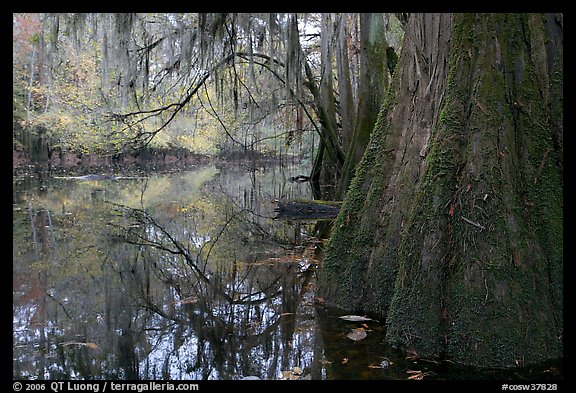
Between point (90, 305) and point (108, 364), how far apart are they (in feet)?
4.77

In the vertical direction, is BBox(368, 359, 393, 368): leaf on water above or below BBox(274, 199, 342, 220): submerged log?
below

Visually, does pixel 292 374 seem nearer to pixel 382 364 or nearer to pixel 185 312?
pixel 382 364

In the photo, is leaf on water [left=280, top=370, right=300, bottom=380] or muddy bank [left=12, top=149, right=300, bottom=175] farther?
muddy bank [left=12, top=149, right=300, bottom=175]

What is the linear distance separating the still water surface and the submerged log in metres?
0.92

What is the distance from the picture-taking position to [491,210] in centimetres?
322

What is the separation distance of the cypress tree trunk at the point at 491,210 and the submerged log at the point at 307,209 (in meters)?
6.14

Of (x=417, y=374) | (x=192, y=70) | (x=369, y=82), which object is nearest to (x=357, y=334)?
(x=417, y=374)

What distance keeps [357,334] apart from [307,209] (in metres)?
6.62

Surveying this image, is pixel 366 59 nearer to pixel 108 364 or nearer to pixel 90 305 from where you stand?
pixel 90 305

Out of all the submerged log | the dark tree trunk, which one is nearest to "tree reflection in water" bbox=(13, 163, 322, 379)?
the submerged log

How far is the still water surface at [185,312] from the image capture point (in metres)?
3.20

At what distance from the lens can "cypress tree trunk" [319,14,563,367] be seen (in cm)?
308

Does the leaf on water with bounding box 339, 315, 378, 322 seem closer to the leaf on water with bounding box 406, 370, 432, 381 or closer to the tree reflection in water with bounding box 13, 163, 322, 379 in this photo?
the tree reflection in water with bounding box 13, 163, 322, 379
